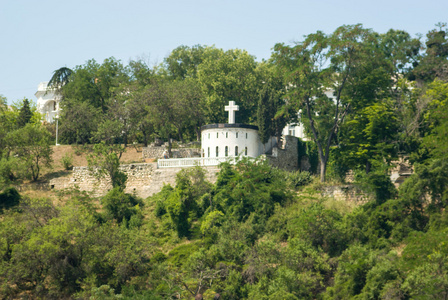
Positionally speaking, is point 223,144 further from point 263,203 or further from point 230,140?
point 263,203

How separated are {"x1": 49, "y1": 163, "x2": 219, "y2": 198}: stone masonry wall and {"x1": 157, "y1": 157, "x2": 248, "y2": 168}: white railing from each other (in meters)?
0.31

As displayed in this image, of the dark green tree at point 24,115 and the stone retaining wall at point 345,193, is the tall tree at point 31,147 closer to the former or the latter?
the dark green tree at point 24,115

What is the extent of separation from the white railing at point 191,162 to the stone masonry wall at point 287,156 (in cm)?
392

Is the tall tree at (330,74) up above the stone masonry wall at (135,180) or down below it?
above

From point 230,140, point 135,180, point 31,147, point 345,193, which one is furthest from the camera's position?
point 31,147

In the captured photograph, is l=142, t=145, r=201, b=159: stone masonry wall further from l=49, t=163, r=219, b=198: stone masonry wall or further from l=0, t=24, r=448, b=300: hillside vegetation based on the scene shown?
l=49, t=163, r=219, b=198: stone masonry wall

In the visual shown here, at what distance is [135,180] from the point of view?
148 feet

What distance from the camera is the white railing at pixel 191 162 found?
43.0 meters

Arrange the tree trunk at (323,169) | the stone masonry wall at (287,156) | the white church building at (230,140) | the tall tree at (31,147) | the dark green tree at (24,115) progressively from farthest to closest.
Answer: the dark green tree at (24,115), the tall tree at (31,147), the stone masonry wall at (287,156), the white church building at (230,140), the tree trunk at (323,169)

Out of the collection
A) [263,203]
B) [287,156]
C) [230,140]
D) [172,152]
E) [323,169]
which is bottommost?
[263,203]

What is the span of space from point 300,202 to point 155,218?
870cm

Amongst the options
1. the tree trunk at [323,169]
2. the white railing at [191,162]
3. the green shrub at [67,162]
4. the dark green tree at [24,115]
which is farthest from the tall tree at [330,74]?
the dark green tree at [24,115]

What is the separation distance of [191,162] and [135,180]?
161 inches

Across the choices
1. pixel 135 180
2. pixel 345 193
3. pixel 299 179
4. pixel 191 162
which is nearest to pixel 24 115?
pixel 135 180
